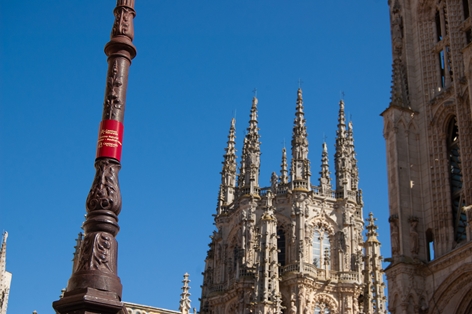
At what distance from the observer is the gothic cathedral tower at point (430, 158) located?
2502 cm

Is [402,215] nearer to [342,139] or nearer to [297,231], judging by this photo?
[297,231]

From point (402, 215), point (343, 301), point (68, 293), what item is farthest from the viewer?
point (343, 301)

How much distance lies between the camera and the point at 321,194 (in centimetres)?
6084

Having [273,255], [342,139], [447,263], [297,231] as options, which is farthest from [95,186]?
[342,139]

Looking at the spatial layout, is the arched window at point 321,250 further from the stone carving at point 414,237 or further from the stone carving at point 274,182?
the stone carving at point 414,237

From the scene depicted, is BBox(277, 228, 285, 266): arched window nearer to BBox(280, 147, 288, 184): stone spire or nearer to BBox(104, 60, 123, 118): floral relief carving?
BBox(280, 147, 288, 184): stone spire

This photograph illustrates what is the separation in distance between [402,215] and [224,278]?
116 ft

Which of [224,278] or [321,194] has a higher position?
[321,194]

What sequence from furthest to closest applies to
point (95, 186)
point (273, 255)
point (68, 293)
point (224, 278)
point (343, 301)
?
point (224, 278), point (343, 301), point (273, 255), point (95, 186), point (68, 293)

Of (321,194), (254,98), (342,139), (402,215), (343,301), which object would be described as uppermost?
(254,98)

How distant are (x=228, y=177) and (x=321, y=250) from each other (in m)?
11.1

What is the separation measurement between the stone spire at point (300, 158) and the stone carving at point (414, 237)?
32.5 m

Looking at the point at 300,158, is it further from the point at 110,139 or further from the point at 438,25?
the point at 110,139

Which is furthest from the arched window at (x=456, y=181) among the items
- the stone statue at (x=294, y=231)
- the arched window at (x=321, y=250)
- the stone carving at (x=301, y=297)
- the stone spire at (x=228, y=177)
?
the stone spire at (x=228, y=177)
